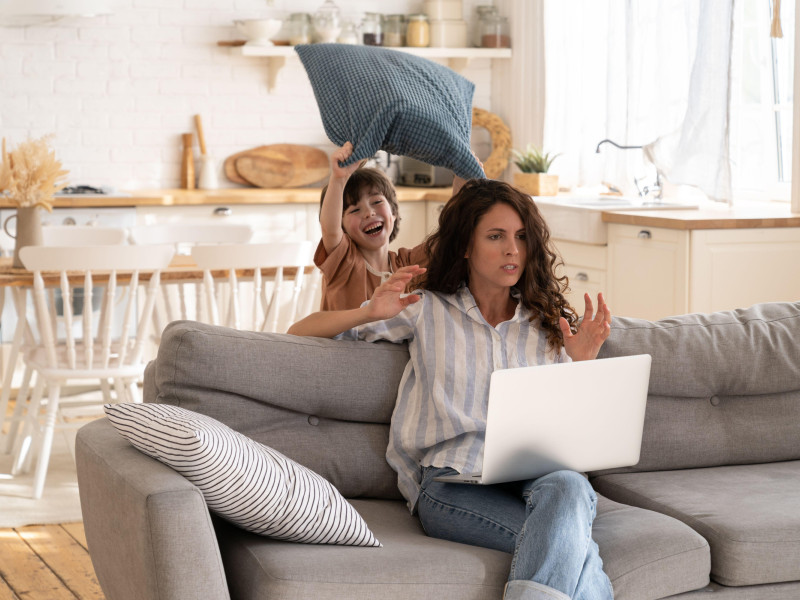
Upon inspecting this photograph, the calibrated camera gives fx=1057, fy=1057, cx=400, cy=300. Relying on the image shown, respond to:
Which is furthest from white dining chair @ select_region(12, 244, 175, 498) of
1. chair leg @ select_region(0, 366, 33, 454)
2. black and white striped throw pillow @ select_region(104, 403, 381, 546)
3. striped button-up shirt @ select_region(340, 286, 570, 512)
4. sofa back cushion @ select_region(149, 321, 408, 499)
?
black and white striped throw pillow @ select_region(104, 403, 381, 546)

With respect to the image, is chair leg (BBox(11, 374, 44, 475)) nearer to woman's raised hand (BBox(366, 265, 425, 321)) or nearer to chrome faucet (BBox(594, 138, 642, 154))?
woman's raised hand (BBox(366, 265, 425, 321))

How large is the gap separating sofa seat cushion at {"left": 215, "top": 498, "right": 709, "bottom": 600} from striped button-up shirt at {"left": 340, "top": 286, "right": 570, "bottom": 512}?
0.18 m

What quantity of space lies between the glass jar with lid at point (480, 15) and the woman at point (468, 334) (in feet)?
12.8

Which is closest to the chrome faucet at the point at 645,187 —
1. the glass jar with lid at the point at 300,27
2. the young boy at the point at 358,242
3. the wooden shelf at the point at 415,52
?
the wooden shelf at the point at 415,52

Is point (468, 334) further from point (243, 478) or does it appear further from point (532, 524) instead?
point (243, 478)

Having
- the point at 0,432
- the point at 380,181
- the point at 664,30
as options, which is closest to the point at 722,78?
the point at 664,30

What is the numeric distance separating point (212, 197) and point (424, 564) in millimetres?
3659

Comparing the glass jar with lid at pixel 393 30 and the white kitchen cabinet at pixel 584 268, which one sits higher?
the glass jar with lid at pixel 393 30

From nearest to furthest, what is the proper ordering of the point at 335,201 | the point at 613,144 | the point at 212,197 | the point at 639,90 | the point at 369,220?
the point at 335,201 → the point at 369,220 → the point at 639,90 → the point at 613,144 → the point at 212,197

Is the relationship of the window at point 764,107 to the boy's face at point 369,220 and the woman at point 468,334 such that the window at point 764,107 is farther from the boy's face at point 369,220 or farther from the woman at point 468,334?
the woman at point 468,334

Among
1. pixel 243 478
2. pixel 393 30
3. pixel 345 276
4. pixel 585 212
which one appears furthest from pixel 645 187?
pixel 243 478

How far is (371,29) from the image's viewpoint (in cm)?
585

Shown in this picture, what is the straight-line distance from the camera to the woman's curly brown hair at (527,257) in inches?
90.8

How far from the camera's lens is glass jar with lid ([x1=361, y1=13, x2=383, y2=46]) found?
5848 millimetres
